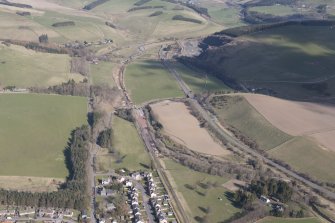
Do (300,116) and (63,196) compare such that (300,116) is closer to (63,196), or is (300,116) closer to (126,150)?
(126,150)

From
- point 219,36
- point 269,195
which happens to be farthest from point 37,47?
point 269,195

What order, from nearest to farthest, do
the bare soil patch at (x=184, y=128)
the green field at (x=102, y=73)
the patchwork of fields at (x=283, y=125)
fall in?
1. the patchwork of fields at (x=283, y=125)
2. the bare soil patch at (x=184, y=128)
3. the green field at (x=102, y=73)

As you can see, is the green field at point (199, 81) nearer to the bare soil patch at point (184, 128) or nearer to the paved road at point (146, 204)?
the bare soil patch at point (184, 128)

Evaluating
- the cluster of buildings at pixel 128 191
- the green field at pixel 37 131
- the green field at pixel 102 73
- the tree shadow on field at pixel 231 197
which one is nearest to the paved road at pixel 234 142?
the tree shadow on field at pixel 231 197

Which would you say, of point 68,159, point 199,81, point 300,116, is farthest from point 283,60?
point 68,159

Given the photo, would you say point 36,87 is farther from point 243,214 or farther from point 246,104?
point 243,214
